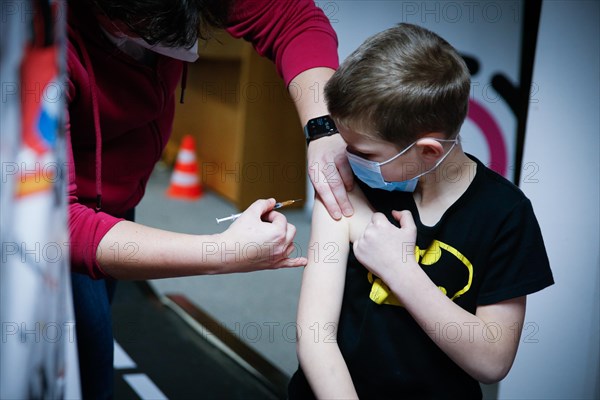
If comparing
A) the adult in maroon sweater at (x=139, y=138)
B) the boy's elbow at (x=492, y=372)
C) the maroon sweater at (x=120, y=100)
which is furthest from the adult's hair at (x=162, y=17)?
the boy's elbow at (x=492, y=372)

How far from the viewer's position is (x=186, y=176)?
4.53 meters

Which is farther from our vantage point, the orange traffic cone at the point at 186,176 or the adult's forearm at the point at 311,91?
the orange traffic cone at the point at 186,176

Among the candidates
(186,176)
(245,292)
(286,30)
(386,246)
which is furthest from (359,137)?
(186,176)

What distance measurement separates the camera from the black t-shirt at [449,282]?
3.94ft

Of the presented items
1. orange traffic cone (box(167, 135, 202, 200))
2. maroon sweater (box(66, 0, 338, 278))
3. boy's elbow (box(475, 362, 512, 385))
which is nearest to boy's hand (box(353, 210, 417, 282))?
boy's elbow (box(475, 362, 512, 385))

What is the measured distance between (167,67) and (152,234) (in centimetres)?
47

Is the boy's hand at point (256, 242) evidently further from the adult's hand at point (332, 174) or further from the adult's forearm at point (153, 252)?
the adult's hand at point (332, 174)

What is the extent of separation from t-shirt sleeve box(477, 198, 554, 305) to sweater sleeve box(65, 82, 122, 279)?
670 mm

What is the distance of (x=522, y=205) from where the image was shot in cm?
121

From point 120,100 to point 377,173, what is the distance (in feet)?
1.79

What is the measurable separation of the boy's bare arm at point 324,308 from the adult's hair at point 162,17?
40 centimetres

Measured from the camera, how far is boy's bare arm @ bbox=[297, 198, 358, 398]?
1177 millimetres

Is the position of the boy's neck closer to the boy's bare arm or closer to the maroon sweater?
the boy's bare arm

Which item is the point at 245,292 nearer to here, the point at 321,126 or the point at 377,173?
the point at 321,126
